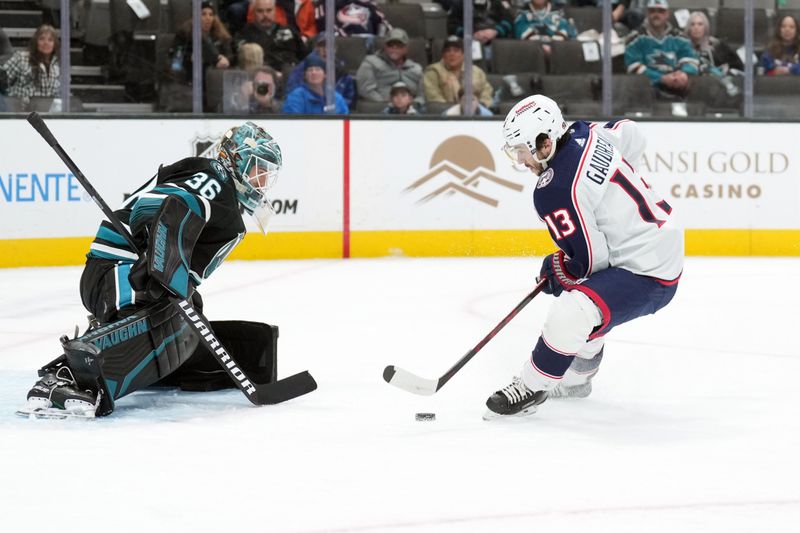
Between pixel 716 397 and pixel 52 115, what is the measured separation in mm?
4164

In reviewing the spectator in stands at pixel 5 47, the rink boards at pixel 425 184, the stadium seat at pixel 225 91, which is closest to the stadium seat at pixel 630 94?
the rink boards at pixel 425 184

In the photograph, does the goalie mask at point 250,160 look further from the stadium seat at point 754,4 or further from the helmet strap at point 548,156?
the stadium seat at point 754,4

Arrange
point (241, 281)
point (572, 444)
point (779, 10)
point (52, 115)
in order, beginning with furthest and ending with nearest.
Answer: point (779, 10)
point (52, 115)
point (241, 281)
point (572, 444)

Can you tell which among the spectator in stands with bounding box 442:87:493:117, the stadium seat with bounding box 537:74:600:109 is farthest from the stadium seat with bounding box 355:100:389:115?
the stadium seat with bounding box 537:74:600:109

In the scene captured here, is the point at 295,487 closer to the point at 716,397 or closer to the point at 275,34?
the point at 716,397

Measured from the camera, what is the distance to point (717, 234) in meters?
7.30

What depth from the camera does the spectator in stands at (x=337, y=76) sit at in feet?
22.8

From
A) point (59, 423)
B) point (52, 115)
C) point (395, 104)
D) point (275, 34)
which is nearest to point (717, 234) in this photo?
point (395, 104)

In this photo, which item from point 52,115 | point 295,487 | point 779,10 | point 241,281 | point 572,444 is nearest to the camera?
point 295,487

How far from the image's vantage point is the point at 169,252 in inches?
116

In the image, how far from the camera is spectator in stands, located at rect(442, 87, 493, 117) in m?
7.18

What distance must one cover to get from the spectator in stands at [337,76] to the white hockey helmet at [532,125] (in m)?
4.00

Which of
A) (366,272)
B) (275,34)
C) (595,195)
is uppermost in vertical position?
(275,34)

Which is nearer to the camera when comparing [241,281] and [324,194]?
[241,281]
